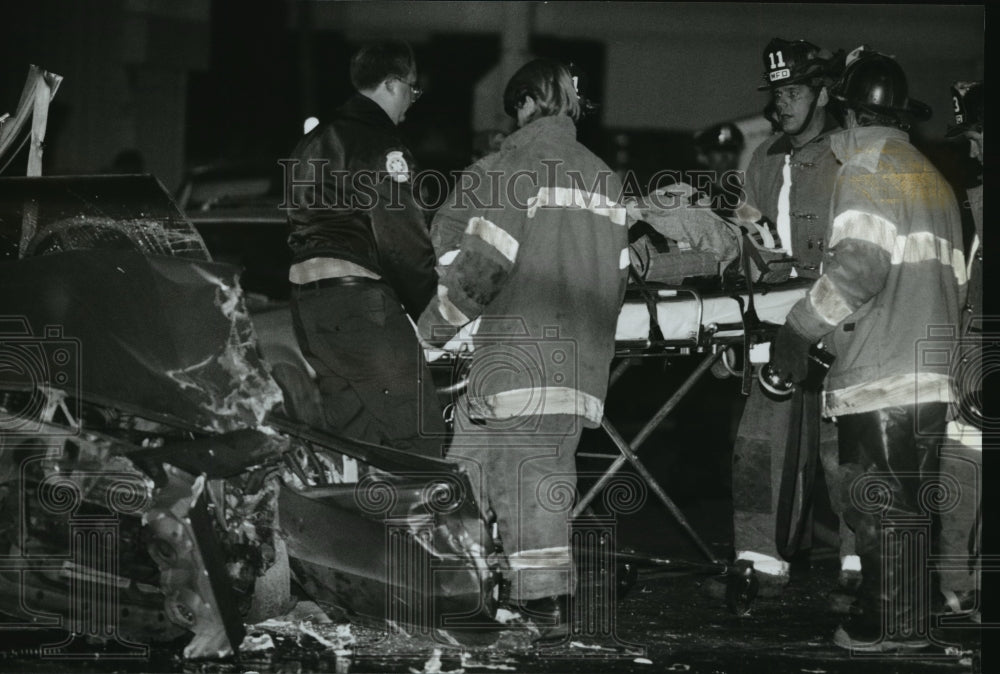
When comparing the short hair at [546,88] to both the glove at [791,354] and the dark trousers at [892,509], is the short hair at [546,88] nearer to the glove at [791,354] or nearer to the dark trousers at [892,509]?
the glove at [791,354]

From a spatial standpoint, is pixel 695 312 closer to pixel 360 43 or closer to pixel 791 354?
pixel 791 354

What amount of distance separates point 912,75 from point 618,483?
2.40 metres

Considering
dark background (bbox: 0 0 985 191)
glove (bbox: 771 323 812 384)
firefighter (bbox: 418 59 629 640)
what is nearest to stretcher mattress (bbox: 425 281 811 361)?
glove (bbox: 771 323 812 384)

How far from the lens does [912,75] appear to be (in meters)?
5.85

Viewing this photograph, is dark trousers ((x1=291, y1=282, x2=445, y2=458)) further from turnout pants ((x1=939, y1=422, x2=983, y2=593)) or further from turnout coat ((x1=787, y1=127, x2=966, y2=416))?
turnout pants ((x1=939, y1=422, x2=983, y2=593))

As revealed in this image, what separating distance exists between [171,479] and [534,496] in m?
1.20

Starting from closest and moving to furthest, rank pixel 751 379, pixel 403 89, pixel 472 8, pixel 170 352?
pixel 170 352 → pixel 403 89 → pixel 751 379 → pixel 472 8

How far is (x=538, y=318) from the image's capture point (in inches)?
168

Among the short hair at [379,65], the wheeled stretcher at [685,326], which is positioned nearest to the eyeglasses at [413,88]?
the short hair at [379,65]

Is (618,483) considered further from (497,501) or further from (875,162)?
(875,162)

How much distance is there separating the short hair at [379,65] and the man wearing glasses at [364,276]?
0.01 metres

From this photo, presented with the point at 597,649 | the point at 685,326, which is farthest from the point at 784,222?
the point at 597,649

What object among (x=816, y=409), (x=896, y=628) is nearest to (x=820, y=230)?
(x=816, y=409)

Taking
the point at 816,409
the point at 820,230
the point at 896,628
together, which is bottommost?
the point at 896,628
